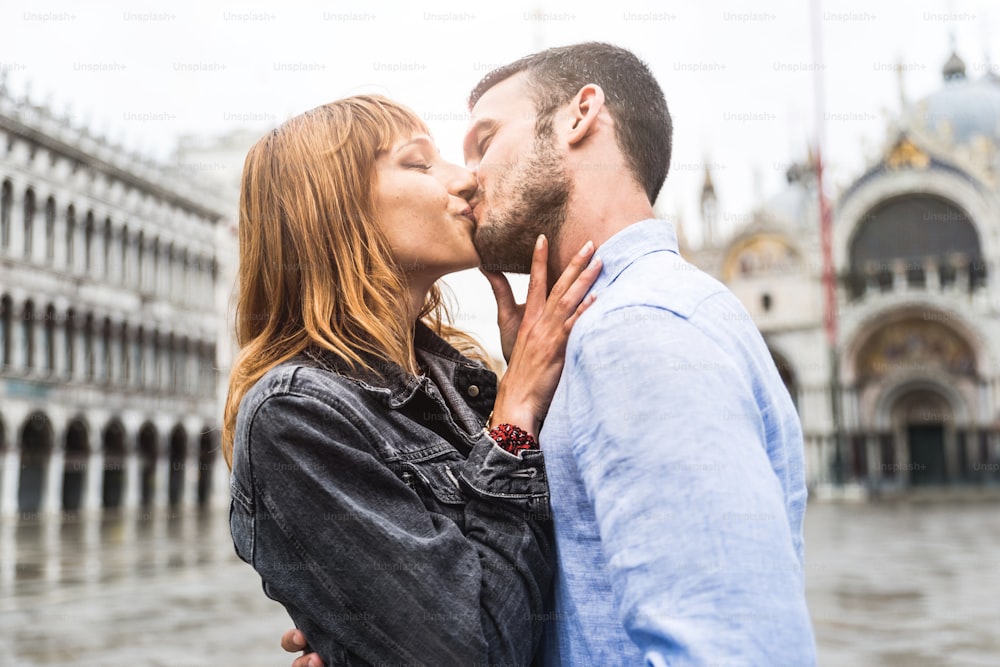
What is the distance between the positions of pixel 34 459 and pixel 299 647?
2849cm

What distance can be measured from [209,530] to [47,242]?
11.9 m

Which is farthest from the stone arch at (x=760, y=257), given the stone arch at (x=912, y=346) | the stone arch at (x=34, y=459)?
the stone arch at (x=34, y=459)

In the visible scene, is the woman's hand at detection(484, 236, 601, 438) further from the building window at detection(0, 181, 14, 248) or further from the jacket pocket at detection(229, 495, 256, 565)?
the building window at detection(0, 181, 14, 248)

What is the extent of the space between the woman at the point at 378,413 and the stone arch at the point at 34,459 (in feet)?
90.8

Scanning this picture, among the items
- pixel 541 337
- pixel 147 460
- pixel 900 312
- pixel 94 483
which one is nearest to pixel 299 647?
Result: pixel 541 337

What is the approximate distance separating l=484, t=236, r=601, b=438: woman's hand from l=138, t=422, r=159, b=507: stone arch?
3318 centimetres

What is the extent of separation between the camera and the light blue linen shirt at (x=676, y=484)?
1159mm

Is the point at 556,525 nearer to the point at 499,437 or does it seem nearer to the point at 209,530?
the point at 499,437

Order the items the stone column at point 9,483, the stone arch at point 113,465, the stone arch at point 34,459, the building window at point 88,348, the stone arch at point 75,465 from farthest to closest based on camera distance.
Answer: the stone arch at point 113,465, the building window at point 88,348, the stone arch at point 75,465, the stone arch at point 34,459, the stone column at point 9,483

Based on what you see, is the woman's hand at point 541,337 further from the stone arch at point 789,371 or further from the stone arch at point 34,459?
the stone arch at point 789,371

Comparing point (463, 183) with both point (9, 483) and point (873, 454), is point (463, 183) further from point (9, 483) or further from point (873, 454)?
point (873, 454)

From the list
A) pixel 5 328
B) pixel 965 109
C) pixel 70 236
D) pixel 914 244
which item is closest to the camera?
pixel 5 328

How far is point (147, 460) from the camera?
110ft

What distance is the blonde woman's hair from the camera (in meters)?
1.79
